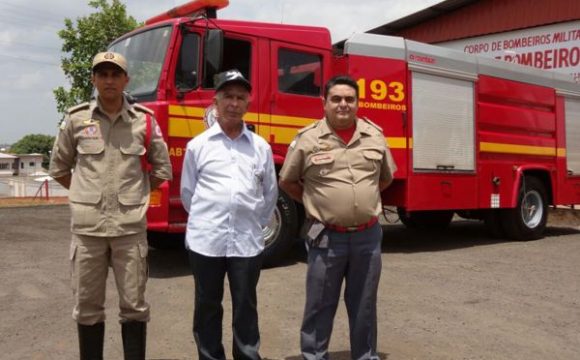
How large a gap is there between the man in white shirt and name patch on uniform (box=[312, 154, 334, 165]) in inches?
12.4

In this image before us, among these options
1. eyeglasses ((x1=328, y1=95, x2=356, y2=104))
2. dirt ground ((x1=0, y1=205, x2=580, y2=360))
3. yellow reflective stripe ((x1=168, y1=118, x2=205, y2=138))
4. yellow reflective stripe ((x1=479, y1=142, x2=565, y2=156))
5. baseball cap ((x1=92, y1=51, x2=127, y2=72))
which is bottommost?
dirt ground ((x1=0, y1=205, x2=580, y2=360))

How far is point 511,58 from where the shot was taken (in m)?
15.2

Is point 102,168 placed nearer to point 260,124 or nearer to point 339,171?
point 339,171

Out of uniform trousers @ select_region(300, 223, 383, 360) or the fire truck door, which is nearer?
uniform trousers @ select_region(300, 223, 383, 360)

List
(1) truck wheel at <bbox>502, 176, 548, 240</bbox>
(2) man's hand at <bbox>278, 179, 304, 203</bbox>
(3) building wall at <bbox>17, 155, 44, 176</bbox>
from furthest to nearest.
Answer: (3) building wall at <bbox>17, 155, 44, 176</bbox> < (1) truck wheel at <bbox>502, 176, 548, 240</bbox> < (2) man's hand at <bbox>278, 179, 304, 203</bbox>

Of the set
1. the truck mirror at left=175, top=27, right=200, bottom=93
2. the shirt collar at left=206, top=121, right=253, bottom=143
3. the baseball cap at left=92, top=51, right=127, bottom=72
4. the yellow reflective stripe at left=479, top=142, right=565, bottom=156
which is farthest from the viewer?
the yellow reflective stripe at left=479, top=142, right=565, bottom=156

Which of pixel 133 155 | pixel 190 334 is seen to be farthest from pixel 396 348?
pixel 133 155

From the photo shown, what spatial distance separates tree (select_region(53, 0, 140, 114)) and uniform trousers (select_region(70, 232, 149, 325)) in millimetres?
19650

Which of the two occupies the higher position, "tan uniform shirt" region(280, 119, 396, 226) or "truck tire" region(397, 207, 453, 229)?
"tan uniform shirt" region(280, 119, 396, 226)

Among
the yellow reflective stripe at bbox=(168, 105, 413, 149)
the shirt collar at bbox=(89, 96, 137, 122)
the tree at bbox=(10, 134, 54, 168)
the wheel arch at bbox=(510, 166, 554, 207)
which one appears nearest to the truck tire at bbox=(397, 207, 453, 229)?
the wheel arch at bbox=(510, 166, 554, 207)

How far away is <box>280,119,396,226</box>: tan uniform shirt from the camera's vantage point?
327 centimetres

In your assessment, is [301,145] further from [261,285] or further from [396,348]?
[261,285]

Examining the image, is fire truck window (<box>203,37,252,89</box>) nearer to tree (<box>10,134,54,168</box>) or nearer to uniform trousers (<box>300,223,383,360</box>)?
uniform trousers (<box>300,223,383,360</box>)

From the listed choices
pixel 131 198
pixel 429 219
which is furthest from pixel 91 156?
pixel 429 219
